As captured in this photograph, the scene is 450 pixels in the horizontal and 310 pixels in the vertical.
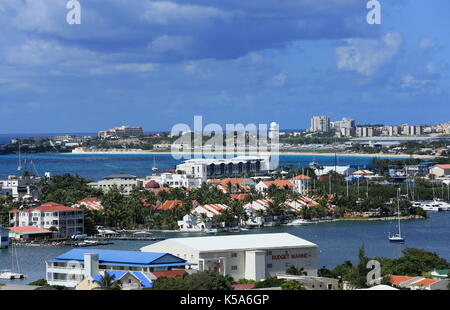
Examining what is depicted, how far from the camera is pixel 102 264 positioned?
900 centimetres

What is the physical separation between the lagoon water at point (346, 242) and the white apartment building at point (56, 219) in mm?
1467

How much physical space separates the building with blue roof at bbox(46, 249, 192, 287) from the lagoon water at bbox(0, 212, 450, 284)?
973 millimetres

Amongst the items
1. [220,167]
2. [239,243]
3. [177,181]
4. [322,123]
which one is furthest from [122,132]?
[239,243]

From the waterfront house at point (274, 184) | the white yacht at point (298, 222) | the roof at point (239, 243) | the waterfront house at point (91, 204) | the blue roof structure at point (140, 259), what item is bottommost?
the white yacht at point (298, 222)

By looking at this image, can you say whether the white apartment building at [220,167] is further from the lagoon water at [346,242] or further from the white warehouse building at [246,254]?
the white warehouse building at [246,254]

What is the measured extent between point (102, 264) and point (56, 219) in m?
7.33

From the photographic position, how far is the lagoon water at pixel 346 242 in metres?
12.1

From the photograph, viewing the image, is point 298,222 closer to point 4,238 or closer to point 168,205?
point 168,205

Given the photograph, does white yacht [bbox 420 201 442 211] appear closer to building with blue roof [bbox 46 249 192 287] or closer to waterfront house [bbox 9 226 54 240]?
waterfront house [bbox 9 226 54 240]

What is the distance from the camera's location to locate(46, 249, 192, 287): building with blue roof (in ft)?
28.7

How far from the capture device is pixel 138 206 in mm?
17828

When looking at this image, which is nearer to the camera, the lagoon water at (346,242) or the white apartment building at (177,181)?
the lagoon water at (346,242)

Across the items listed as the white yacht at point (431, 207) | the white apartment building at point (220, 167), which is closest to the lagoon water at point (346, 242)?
the white yacht at point (431, 207)

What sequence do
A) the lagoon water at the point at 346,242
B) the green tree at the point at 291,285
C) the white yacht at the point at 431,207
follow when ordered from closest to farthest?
the green tree at the point at 291,285 < the lagoon water at the point at 346,242 < the white yacht at the point at 431,207
